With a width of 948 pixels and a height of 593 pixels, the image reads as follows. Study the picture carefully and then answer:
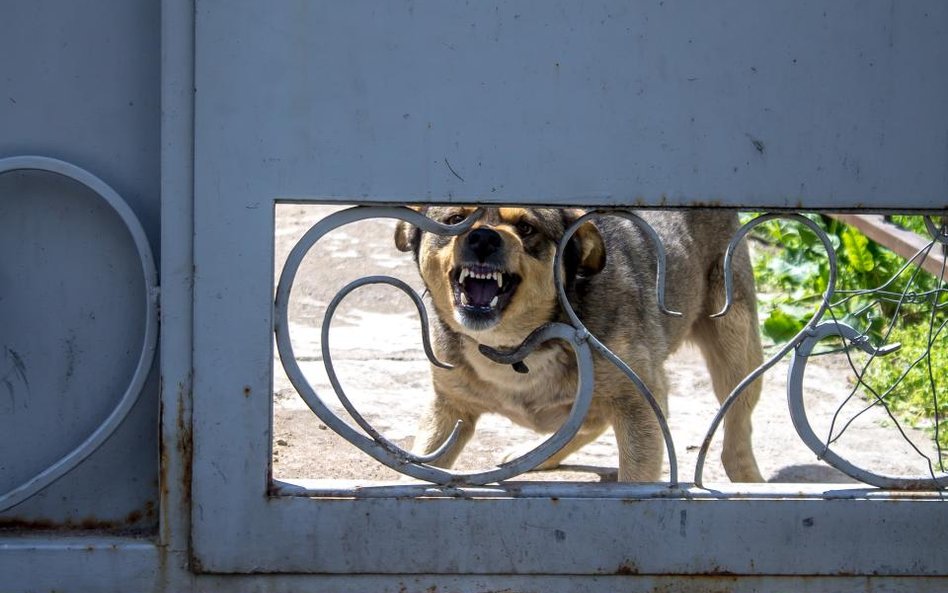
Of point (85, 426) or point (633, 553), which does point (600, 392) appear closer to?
point (633, 553)

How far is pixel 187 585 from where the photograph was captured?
275 cm

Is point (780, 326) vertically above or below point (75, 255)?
below

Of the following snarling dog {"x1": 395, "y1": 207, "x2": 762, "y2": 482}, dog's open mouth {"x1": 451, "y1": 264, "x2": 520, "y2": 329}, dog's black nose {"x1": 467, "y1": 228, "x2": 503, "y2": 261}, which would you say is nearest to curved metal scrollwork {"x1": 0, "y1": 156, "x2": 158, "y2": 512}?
snarling dog {"x1": 395, "y1": 207, "x2": 762, "y2": 482}

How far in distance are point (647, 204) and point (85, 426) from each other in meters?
1.43

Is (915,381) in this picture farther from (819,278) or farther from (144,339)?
(144,339)

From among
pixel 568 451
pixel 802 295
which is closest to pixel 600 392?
pixel 568 451

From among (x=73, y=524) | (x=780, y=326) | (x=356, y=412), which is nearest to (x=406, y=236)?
(x=356, y=412)

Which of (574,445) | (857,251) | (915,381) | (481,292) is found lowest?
(574,445)

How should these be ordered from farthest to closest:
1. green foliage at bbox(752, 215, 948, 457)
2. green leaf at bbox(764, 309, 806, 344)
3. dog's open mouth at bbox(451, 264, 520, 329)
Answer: green leaf at bbox(764, 309, 806, 344)
green foliage at bbox(752, 215, 948, 457)
dog's open mouth at bbox(451, 264, 520, 329)

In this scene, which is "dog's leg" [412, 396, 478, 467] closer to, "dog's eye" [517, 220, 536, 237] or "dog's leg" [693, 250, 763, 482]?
"dog's eye" [517, 220, 536, 237]

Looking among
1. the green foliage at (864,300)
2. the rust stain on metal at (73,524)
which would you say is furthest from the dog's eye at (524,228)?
the green foliage at (864,300)

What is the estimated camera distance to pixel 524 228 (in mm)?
4086

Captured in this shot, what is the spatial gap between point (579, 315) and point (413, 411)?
5.07ft

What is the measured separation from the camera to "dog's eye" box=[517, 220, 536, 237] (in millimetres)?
4086
